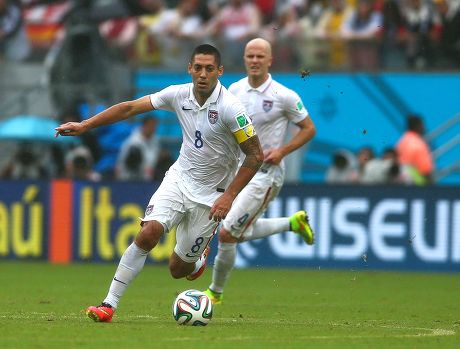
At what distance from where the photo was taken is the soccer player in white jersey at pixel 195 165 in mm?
10891

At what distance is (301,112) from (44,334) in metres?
4.74

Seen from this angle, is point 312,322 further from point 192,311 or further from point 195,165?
point 195,165

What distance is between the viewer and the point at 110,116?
11.1m

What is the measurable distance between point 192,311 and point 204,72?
2124 millimetres

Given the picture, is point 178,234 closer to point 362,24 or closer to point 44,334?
point 44,334

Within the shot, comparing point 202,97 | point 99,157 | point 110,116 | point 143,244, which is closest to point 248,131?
point 202,97

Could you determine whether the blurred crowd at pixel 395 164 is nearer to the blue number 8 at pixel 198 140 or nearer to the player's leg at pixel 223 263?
the player's leg at pixel 223 263

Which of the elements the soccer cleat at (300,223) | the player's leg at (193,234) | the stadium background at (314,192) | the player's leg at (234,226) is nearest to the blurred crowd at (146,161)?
the stadium background at (314,192)

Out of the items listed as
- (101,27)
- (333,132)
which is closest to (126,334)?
(333,132)

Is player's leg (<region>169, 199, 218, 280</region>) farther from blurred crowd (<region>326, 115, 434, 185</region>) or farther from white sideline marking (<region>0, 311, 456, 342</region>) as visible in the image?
blurred crowd (<region>326, 115, 434, 185</region>)

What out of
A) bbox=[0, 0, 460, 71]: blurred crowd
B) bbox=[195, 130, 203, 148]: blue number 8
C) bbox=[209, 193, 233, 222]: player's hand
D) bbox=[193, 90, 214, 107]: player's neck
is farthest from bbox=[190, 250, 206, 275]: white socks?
bbox=[0, 0, 460, 71]: blurred crowd

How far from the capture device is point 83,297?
14.2 m

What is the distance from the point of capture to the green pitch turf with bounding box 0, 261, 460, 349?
966cm

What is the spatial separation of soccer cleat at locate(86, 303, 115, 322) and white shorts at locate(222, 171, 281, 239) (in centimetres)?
262
